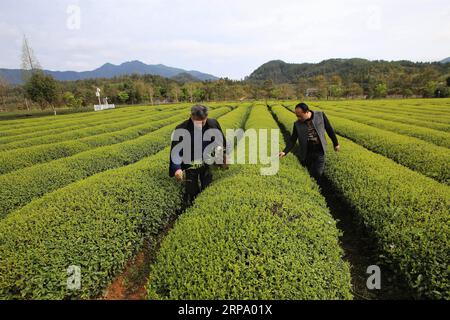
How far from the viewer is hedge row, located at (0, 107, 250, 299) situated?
2783mm

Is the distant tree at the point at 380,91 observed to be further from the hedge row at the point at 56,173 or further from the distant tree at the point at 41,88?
the distant tree at the point at 41,88

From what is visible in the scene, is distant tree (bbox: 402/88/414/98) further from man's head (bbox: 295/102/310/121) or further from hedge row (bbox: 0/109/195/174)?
man's head (bbox: 295/102/310/121)

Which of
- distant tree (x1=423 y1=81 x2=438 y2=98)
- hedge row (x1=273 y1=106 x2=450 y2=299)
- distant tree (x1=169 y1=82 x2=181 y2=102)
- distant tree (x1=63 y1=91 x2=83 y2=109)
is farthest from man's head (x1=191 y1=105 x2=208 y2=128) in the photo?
distant tree (x1=169 y1=82 x2=181 y2=102)

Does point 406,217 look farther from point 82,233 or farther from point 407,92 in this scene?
point 407,92

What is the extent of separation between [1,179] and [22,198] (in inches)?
35.8

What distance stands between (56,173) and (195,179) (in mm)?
4974

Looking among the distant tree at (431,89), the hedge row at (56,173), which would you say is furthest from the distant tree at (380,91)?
the hedge row at (56,173)

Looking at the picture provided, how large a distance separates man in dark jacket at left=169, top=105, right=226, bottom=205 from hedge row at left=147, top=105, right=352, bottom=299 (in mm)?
922

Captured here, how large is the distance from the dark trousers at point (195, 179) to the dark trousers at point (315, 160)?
2.52m

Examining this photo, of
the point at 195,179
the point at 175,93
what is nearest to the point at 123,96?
the point at 175,93

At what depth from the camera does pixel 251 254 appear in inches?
101
